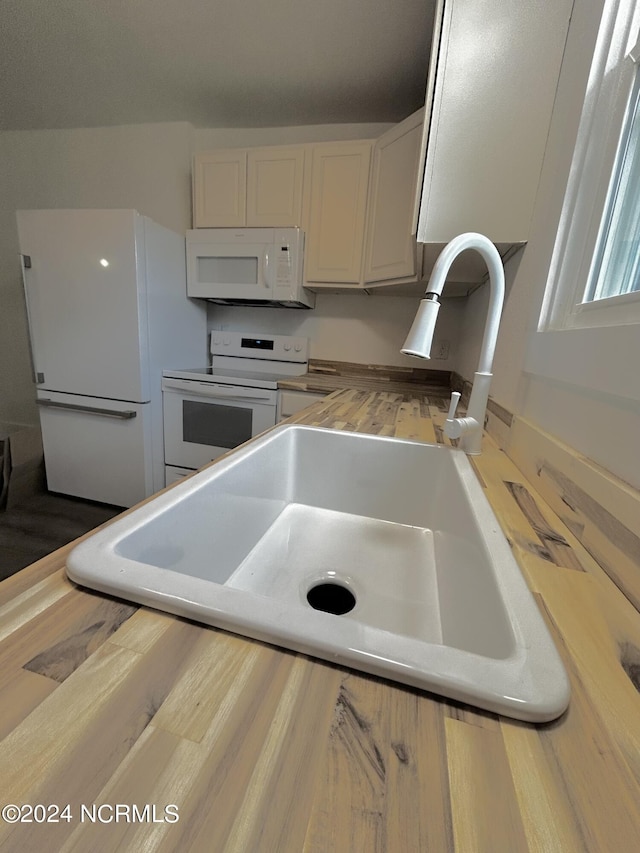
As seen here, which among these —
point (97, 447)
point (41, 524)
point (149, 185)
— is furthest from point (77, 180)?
point (41, 524)

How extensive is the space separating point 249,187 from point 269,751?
7.67ft

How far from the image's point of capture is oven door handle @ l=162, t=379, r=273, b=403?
1.82 meters

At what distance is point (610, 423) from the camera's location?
1.50 ft

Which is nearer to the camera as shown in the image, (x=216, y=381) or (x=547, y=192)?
(x=547, y=192)

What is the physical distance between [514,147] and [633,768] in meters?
1.28

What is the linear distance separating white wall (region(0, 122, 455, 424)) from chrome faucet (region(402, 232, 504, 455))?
145cm

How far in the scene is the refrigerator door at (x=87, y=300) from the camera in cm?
163

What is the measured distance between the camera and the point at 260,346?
234 centimetres

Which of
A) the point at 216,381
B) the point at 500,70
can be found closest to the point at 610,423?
the point at 500,70

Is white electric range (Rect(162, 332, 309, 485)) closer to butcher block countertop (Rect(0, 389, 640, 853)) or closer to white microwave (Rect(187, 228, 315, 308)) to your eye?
white microwave (Rect(187, 228, 315, 308))

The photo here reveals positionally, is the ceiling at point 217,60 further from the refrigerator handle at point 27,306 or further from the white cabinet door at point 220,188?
the refrigerator handle at point 27,306

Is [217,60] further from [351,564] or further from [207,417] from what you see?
[351,564]

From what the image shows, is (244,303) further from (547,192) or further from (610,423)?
(610,423)

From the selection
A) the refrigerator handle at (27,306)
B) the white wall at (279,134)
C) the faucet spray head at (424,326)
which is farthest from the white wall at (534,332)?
the refrigerator handle at (27,306)
